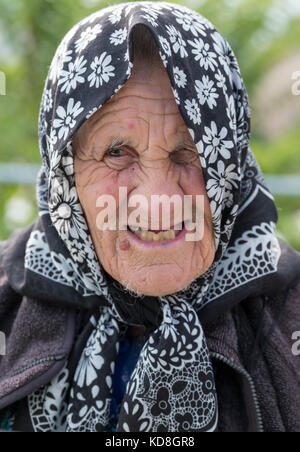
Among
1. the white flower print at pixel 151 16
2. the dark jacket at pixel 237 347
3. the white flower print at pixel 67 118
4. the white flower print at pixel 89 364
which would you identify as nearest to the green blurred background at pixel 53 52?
the dark jacket at pixel 237 347

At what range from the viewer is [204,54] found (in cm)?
165

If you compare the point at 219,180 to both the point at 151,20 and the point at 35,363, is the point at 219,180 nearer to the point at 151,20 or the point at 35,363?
the point at 151,20

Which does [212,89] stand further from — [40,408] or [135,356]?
[40,408]

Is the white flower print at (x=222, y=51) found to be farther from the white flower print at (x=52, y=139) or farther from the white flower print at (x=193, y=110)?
the white flower print at (x=52, y=139)

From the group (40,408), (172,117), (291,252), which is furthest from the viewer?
(291,252)

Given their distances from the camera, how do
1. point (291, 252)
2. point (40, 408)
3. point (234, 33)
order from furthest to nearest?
1. point (234, 33)
2. point (291, 252)
3. point (40, 408)

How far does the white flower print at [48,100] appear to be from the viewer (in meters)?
1.72

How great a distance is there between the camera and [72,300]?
1.83 m

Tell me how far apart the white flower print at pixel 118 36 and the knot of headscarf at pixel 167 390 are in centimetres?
73

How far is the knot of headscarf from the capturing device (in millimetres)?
1665

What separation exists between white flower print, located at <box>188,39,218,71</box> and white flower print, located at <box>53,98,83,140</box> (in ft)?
1.12

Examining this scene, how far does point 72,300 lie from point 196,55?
2.58 feet
